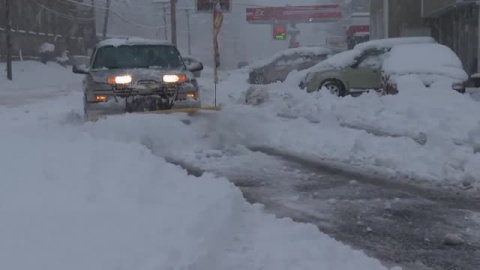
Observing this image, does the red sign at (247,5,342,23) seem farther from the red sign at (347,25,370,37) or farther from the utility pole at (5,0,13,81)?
the utility pole at (5,0,13,81)

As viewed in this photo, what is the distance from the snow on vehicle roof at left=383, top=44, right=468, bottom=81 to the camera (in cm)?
1413

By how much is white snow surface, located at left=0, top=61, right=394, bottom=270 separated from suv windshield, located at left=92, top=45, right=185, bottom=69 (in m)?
4.14

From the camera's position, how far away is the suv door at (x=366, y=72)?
1769cm

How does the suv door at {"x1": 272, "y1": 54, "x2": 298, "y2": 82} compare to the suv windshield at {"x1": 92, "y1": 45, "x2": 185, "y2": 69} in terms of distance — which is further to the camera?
the suv door at {"x1": 272, "y1": 54, "x2": 298, "y2": 82}

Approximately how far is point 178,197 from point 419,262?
1.88m

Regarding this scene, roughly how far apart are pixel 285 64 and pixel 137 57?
637 inches

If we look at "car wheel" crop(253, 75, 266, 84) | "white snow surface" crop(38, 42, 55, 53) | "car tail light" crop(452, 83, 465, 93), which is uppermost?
"white snow surface" crop(38, 42, 55, 53)

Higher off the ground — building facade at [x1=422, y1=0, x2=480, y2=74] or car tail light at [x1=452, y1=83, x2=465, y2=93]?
building facade at [x1=422, y1=0, x2=480, y2=74]

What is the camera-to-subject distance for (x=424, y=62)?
47.5 ft

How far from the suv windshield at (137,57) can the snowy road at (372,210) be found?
346 centimetres

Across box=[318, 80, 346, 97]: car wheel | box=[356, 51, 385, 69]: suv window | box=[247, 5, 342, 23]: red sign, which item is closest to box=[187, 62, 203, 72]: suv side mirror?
box=[318, 80, 346, 97]: car wheel

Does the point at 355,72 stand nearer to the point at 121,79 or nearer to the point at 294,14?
the point at 121,79

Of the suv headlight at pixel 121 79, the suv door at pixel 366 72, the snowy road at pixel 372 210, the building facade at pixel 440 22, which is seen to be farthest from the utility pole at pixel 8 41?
the snowy road at pixel 372 210

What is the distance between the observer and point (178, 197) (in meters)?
5.31
